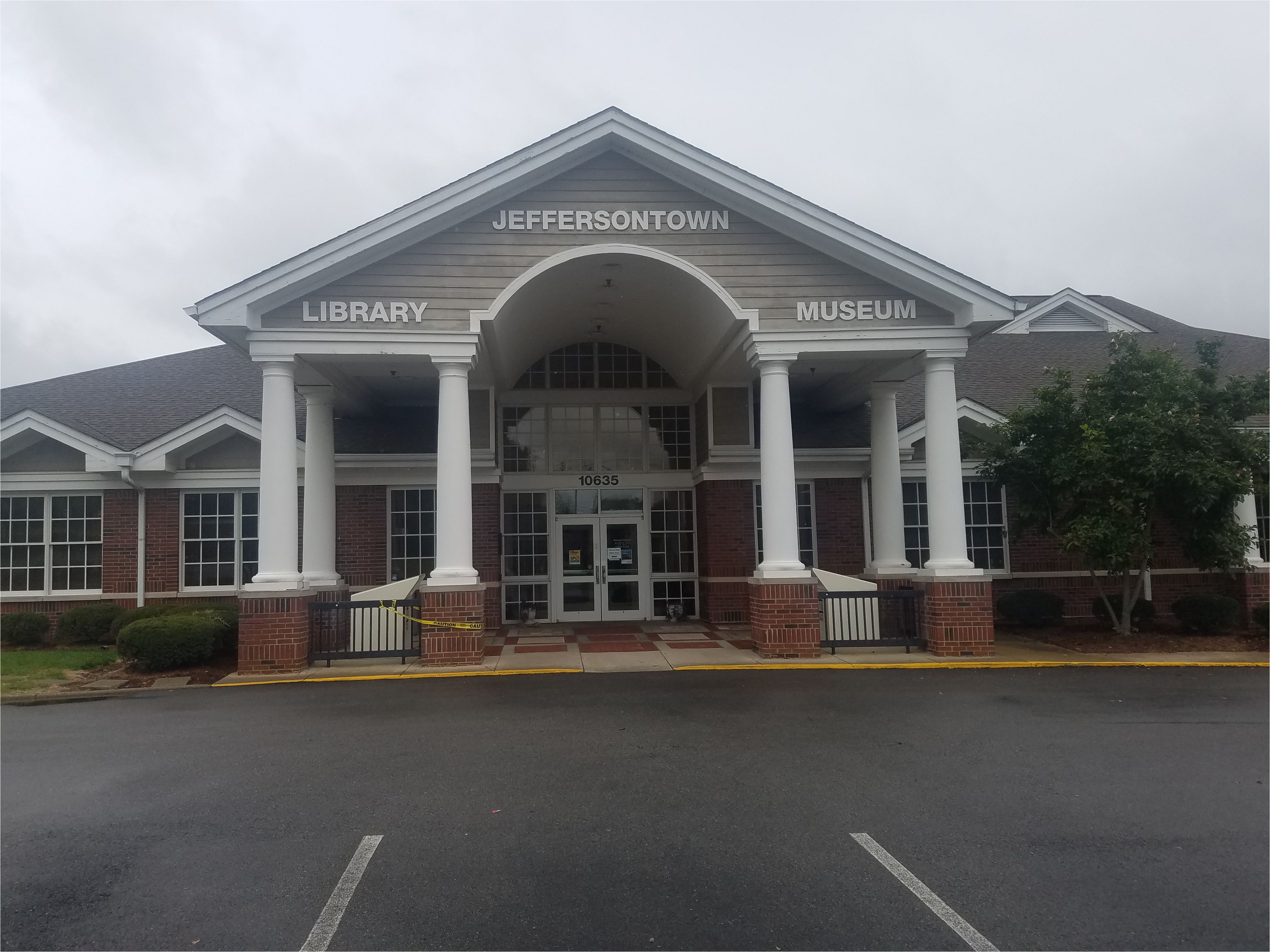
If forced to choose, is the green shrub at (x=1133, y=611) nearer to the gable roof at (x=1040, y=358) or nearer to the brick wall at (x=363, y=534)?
the gable roof at (x=1040, y=358)

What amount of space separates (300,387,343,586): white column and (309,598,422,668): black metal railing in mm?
1579

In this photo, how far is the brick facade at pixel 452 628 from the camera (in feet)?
40.0

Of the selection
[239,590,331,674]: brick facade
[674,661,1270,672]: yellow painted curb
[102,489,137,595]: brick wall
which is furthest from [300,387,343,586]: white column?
[674,661,1270,672]: yellow painted curb

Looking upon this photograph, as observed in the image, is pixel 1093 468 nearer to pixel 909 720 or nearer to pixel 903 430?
pixel 903 430

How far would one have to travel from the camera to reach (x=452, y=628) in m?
12.2

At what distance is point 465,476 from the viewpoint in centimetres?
1266

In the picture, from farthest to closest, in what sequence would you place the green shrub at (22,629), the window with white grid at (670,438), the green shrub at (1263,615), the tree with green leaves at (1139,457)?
the window with white grid at (670,438) < the green shrub at (22,629) < the green shrub at (1263,615) < the tree with green leaves at (1139,457)

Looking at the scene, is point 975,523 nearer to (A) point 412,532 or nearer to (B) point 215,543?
(A) point 412,532

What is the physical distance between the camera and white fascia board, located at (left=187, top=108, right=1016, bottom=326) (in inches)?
484

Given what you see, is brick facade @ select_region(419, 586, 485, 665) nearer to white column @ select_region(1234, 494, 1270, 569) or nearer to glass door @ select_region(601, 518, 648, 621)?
glass door @ select_region(601, 518, 648, 621)

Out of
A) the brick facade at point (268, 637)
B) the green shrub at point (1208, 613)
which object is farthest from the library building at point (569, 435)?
the green shrub at point (1208, 613)

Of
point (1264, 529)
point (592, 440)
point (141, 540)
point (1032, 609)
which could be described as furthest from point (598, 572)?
point (1264, 529)

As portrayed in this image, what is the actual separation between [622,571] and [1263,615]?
462 inches

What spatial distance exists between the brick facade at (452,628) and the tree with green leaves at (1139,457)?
9.41 meters
